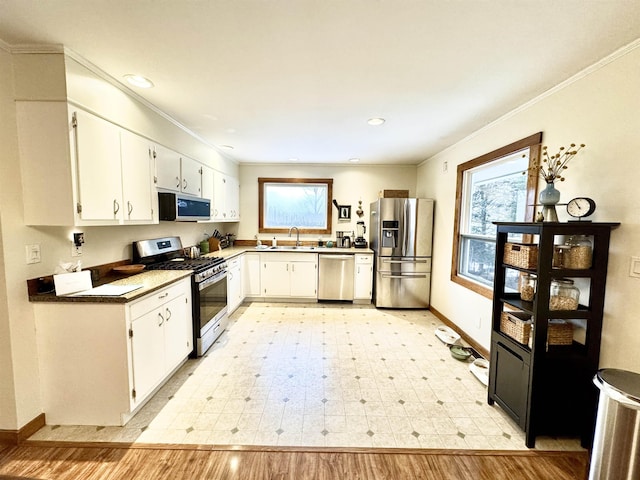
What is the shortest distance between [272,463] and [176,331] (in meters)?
1.41

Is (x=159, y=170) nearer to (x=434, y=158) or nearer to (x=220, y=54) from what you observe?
(x=220, y=54)

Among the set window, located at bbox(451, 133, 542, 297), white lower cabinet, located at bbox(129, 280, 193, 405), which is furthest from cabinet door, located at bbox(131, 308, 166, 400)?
window, located at bbox(451, 133, 542, 297)

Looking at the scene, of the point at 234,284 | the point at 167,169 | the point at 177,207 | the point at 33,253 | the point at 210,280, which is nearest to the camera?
the point at 33,253

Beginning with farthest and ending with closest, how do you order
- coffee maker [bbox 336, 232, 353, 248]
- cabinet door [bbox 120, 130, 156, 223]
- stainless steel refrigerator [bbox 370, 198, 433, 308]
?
coffee maker [bbox 336, 232, 353, 248] < stainless steel refrigerator [bbox 370, 198, 433, 308] < cabinet door [bbox 120, 130, 156, 223]

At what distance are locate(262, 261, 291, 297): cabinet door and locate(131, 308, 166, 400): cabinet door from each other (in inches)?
96.1

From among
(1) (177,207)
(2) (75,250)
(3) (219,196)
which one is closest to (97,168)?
(2) (75,250)

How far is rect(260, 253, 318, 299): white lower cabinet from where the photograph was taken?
4629 millimetres

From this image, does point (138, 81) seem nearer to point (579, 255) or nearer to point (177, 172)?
point (177, 172)

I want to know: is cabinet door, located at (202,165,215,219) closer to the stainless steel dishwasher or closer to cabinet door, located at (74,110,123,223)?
cabinet door, located at (74,110,123,223)

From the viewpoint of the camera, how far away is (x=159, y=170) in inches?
107

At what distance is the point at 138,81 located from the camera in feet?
6.88

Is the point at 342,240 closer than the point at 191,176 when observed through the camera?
No

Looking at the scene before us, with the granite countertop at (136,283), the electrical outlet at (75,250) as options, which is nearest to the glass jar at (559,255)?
the granite countertop at (136,283)

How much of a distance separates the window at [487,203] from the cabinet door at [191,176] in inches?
133
